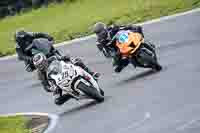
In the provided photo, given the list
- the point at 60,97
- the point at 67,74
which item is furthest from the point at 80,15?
the point at 67,74

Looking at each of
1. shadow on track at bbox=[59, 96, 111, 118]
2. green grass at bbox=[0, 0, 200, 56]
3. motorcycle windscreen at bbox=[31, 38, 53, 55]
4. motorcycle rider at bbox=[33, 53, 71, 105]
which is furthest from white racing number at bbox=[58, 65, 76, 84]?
green grass at bbox=[0, 0, 200, 56]

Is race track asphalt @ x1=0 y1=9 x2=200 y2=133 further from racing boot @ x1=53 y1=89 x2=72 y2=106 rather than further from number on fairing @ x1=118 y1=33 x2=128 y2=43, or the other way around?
number on fairing @ x1=118 y1=33 x2=128 y2=43

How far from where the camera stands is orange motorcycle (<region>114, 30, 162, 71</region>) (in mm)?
17578

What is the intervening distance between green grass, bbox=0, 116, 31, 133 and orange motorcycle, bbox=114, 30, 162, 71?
2.70 meters

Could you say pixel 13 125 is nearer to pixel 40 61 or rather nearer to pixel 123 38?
pixel 40 61

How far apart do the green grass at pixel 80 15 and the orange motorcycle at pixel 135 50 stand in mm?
10295

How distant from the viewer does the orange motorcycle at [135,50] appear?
17578 mm

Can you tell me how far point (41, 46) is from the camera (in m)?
17.8

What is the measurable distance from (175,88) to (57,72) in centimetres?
257

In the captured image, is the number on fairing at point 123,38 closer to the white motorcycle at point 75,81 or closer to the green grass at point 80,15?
the white motorcycle at point 75,81

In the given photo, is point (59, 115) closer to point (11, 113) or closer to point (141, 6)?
point (11, 113)

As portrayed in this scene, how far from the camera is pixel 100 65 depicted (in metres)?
21.8

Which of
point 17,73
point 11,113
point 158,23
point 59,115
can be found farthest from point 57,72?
point 158,23

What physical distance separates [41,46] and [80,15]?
15.5 m
